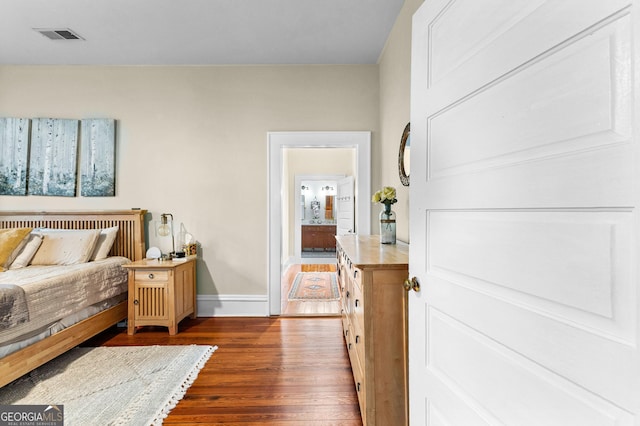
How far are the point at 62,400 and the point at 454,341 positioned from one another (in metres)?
2.37

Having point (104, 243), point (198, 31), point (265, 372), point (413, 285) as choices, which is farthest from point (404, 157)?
point (104, 243)

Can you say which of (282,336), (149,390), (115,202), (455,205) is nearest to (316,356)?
(282,336)

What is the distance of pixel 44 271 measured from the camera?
2717 millimetres

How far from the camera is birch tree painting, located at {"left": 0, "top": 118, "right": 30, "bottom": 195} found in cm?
351

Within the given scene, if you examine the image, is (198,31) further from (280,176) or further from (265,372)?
(265,372)

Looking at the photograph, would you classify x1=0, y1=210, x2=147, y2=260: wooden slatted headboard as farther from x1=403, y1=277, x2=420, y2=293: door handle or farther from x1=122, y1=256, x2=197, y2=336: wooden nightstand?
x1=403, y1=277, x2=420, y2=293: door handle

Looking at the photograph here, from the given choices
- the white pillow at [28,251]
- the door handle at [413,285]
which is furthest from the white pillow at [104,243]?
the door handle at [413,285]

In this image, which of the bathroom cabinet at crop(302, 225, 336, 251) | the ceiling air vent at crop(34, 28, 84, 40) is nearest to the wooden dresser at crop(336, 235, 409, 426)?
the ceiling air vent at crop(34, 28, 84, 40)

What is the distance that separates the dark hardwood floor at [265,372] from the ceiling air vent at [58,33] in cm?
287

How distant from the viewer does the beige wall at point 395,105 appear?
2465 mm

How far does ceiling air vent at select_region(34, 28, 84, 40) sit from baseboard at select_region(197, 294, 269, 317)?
113 inches

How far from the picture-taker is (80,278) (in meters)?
2.70

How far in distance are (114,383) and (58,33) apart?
3.12 meters

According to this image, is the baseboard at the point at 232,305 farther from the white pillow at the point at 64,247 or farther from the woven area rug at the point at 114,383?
the white pillow at the point at 64,247
